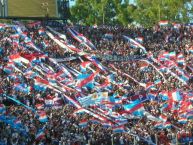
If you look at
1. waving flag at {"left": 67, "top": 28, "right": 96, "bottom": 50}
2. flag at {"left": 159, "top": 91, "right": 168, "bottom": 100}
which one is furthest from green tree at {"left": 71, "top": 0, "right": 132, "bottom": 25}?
flag at {"left": 159, "top": 91, "right": 168, "bottom": 100}

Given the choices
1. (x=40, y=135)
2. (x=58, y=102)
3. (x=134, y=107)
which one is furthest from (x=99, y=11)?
(x=40, y=135)

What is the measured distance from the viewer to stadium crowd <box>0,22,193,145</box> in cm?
4081

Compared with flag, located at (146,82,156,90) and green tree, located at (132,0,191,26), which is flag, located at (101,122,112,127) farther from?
green tree, located at (132,0,191,26)

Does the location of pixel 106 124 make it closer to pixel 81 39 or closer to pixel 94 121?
pixel 94 121

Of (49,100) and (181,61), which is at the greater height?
(181,61)

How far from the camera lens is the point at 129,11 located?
95.1 m

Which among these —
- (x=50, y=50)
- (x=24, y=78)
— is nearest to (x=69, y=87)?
(x=24, y=78)

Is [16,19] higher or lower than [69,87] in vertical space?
higher

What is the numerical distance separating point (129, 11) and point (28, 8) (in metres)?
33.1

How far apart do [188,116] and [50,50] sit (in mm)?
16527

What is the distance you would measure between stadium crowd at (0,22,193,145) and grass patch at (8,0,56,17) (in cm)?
264

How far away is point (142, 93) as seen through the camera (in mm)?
51562

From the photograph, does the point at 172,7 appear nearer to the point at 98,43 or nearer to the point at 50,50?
the point at 98,43

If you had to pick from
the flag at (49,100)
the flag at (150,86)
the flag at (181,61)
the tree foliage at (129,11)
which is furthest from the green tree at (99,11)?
the flag at (49,100)
